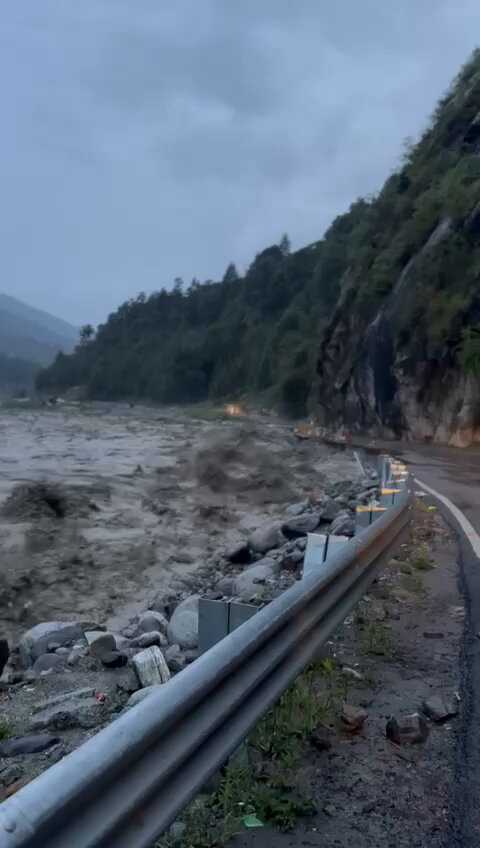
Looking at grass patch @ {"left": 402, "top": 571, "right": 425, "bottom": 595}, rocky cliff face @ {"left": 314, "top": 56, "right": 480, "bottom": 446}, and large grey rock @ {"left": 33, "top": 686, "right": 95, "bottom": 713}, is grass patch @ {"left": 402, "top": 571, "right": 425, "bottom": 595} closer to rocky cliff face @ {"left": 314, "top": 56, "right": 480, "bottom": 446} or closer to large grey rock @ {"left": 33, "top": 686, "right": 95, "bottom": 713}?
large grey rock @ {"left": 33, "top": 686, "right": 95, "bottom": 713}

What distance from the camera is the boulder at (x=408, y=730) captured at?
3.76m

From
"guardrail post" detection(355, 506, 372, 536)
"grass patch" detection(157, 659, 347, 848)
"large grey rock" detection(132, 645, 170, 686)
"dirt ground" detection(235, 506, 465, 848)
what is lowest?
"large grey rock" detection(132, 645, 170, 686)

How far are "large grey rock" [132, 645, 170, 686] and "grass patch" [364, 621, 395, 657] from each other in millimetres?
1292

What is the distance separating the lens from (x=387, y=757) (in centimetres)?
361

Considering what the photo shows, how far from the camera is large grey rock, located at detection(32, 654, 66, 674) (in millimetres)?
6870

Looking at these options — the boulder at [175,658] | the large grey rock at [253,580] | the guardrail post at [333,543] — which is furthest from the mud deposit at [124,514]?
the guardrail post at [333,543]

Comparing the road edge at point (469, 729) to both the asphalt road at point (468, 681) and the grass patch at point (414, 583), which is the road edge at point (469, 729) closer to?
the asphalt road at point (468, 681)

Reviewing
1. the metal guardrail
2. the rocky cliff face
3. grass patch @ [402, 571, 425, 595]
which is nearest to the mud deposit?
grass patch @ [402, 571, 425, 595]

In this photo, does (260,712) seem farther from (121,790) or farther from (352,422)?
(352,422)

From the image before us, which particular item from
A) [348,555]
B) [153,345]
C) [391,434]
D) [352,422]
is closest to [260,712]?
[348,555]

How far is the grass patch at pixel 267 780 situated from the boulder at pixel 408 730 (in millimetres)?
297

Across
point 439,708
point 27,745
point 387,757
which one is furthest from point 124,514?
point 387,757

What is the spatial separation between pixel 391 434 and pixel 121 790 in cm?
4270

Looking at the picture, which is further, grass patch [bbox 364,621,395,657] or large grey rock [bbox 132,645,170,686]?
large grey rock [bbox 132,645,170,686]
